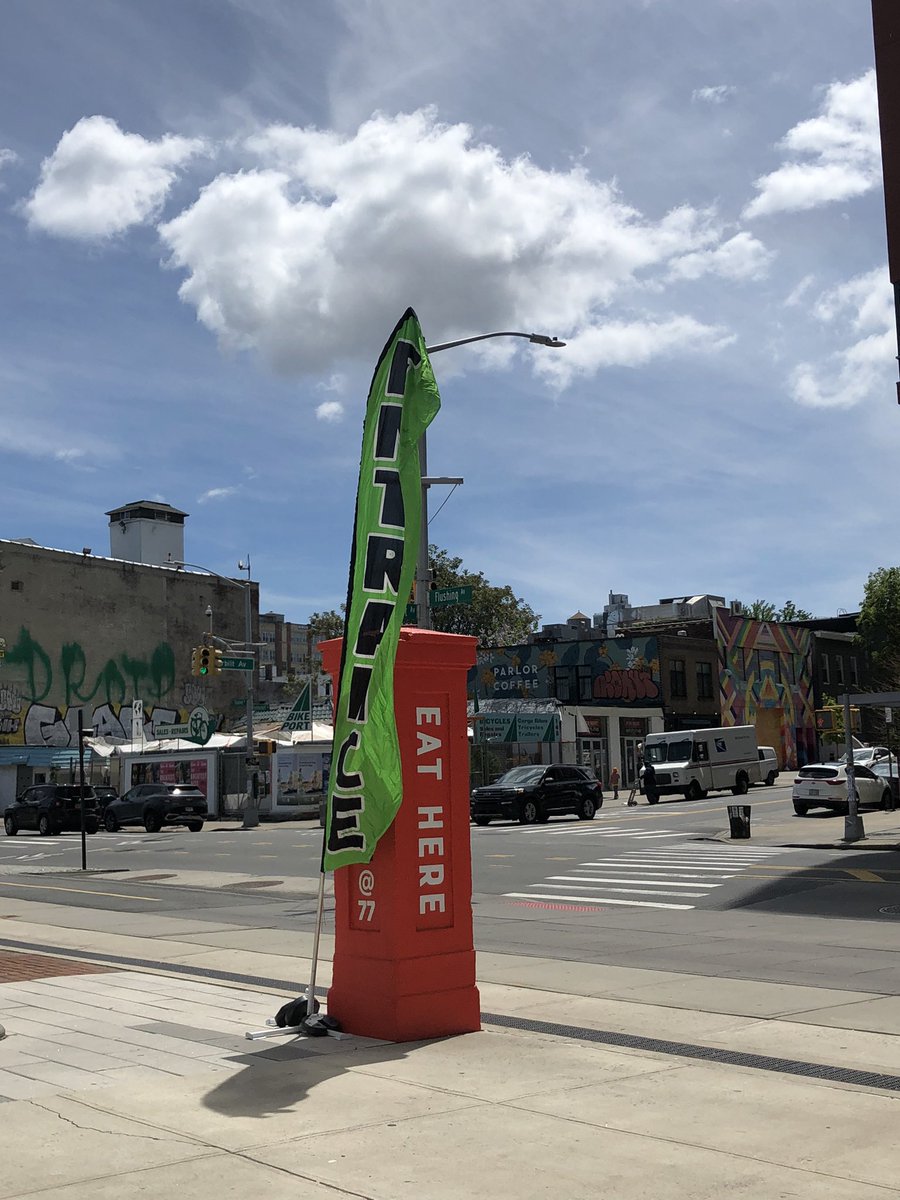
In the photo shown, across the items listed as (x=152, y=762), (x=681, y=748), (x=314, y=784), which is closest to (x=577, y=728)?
(x=681, y=748)

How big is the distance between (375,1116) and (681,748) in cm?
4264

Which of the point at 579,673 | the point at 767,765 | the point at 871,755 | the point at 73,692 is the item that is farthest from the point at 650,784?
the point at 73,692

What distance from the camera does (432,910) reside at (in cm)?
797

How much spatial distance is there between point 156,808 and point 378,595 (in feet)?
116

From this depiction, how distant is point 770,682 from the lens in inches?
2781

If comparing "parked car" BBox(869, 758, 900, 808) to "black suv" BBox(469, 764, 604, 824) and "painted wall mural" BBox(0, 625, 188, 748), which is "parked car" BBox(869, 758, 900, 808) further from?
"painted wall mural" BBox(0, 625, 188, 748)

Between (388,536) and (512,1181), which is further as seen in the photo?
(388,536)

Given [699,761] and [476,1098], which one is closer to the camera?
→ [476,1098]

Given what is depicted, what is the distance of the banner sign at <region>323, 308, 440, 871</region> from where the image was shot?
24.9 feet

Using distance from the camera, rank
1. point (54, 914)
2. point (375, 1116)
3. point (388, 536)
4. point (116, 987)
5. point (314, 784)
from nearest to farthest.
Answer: point (375, 1116), point (388, 536), point (116, 987), point (54, 914), point (314, 784)

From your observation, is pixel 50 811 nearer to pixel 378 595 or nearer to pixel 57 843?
pixel 57 843

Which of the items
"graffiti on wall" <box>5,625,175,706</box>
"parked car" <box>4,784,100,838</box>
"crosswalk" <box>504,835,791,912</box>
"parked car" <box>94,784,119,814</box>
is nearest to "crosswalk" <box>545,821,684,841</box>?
"crosswalk" <box>504,835,791,912</box>

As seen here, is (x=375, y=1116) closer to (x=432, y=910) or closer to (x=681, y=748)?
(x=432, y=910)

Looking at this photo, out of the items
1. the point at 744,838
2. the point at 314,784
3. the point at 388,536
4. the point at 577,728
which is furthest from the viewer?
the point at 577,728
